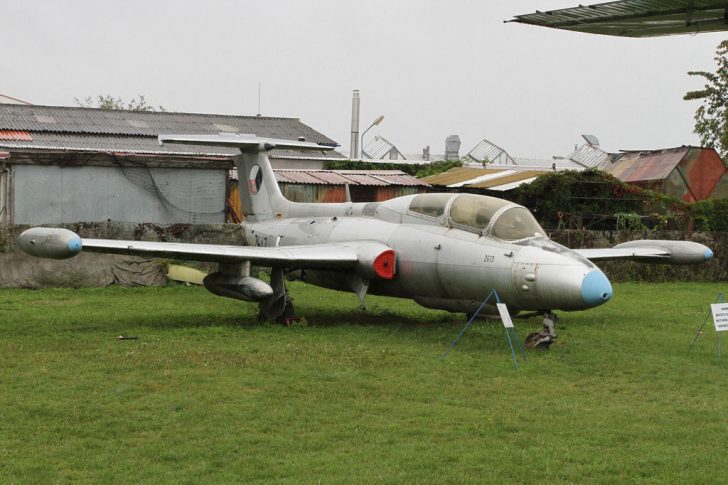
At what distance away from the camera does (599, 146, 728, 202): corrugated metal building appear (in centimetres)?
4050

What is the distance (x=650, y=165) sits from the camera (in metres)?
42.4

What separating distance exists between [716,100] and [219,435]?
44.9 meters

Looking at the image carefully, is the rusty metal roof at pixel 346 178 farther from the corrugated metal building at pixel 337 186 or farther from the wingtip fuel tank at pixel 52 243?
the wingtip fuel tank at pixel 52 243

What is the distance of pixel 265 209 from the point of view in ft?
71.9

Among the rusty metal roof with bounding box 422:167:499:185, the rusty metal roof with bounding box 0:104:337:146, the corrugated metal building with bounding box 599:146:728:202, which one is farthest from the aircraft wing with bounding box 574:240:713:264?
the rusty metal roof with bounding box 0:104:337:146

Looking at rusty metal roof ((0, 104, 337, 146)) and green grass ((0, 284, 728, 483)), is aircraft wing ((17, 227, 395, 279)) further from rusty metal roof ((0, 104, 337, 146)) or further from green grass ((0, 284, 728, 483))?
rusty metal roof ((0, 104, 337, 146))

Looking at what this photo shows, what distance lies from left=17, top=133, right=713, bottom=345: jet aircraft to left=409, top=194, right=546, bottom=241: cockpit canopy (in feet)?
0.06

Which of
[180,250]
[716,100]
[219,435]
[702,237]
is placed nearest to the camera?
[219,435]

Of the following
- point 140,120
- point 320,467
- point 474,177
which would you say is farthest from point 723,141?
point 320,467

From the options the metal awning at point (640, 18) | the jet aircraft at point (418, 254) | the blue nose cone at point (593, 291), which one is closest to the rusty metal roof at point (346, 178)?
the jet aircraft at point (418, 254)

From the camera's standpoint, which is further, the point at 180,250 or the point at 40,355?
the point at 180,250

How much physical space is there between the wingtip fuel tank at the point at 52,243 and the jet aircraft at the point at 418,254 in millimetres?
15

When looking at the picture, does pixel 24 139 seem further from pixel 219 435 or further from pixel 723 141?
pixel 219 435

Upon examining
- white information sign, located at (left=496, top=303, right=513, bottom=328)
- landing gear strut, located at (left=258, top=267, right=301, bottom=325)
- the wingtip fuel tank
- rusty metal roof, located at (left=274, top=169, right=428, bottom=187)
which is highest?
rusty metal roof, located at (left=274, top=169, right=428, bottom=187)
